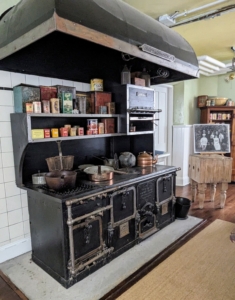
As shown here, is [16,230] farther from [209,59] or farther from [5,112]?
[209,59]

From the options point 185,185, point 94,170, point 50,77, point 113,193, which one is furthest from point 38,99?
point 185,185

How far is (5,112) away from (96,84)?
0.95 metres

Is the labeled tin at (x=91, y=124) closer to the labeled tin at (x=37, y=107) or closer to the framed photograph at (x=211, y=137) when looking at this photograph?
the labeled tin at (x=37, y=107)

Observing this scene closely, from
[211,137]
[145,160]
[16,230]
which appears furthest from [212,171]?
[16,230]

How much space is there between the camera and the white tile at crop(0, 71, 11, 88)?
1.94 meters

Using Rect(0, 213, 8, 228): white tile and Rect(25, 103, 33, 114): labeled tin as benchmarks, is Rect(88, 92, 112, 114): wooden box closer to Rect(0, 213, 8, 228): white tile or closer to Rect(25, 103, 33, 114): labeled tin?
Rect(25, 103, 33, 114): labeled tin

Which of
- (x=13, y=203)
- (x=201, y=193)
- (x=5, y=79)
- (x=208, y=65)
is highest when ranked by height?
(x=208, y=65)

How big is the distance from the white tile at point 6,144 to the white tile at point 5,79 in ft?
1.54

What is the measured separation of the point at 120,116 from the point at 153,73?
0.79 m

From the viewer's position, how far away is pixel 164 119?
173 inches

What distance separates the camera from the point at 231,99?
4.84 m

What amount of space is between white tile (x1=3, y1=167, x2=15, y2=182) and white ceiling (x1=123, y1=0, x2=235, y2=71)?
2008 mm

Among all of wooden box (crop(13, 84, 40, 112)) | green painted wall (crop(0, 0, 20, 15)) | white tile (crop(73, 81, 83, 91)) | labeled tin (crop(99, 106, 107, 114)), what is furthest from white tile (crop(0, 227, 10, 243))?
green painted wall (crop(0, 0, 20, 15))

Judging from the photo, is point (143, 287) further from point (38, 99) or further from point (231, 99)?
point (231, 99)
